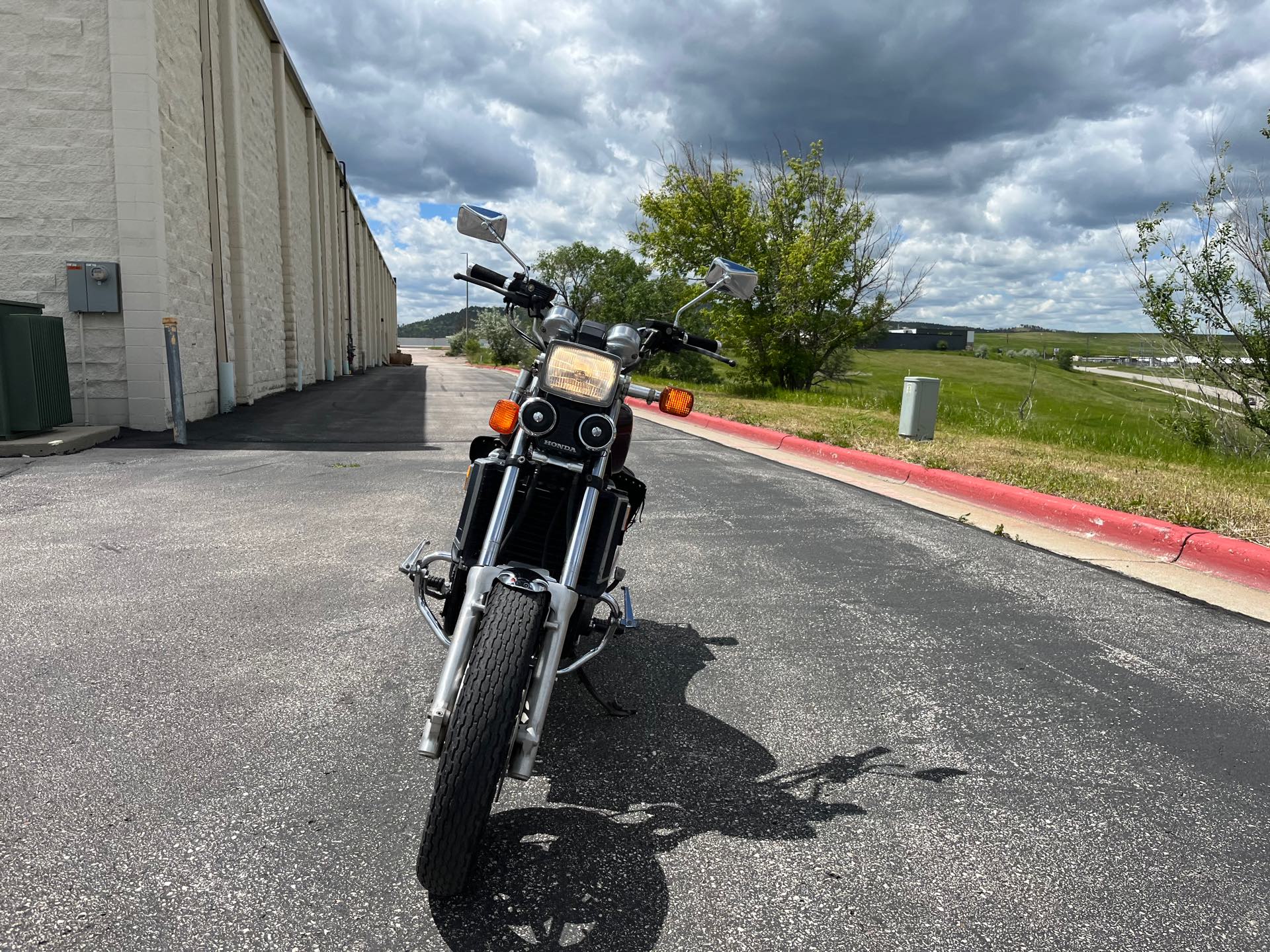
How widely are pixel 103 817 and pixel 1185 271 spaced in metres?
13.7

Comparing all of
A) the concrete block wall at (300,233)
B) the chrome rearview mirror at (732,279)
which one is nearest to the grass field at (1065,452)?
the chrome rearview mirror at (732,279)

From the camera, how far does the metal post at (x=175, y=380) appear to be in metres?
10.4

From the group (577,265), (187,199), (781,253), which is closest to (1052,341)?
(577,265)

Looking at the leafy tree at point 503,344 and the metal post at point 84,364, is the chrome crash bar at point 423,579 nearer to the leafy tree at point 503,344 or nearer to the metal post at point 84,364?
the metal post at point 84,364

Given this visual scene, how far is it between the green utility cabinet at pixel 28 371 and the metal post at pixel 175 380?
1.19 metres

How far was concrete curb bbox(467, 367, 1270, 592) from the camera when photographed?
551 centimetres

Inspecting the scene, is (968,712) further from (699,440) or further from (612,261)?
(612,261)

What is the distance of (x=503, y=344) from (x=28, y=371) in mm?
53929

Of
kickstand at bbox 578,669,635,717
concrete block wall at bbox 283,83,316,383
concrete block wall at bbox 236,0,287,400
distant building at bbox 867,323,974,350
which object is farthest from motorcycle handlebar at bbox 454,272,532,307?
distant building at bbox 867,323,974,350

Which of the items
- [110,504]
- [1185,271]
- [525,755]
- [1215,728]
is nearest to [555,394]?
[525,755]

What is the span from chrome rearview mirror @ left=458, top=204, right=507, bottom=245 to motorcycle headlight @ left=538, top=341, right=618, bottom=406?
0.85 m

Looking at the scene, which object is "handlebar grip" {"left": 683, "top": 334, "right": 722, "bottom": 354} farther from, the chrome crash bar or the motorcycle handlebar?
the chrome crash bar

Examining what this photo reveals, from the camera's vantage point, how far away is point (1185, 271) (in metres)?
11.8

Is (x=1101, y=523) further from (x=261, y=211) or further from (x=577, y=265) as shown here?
(x=577, y=265)
